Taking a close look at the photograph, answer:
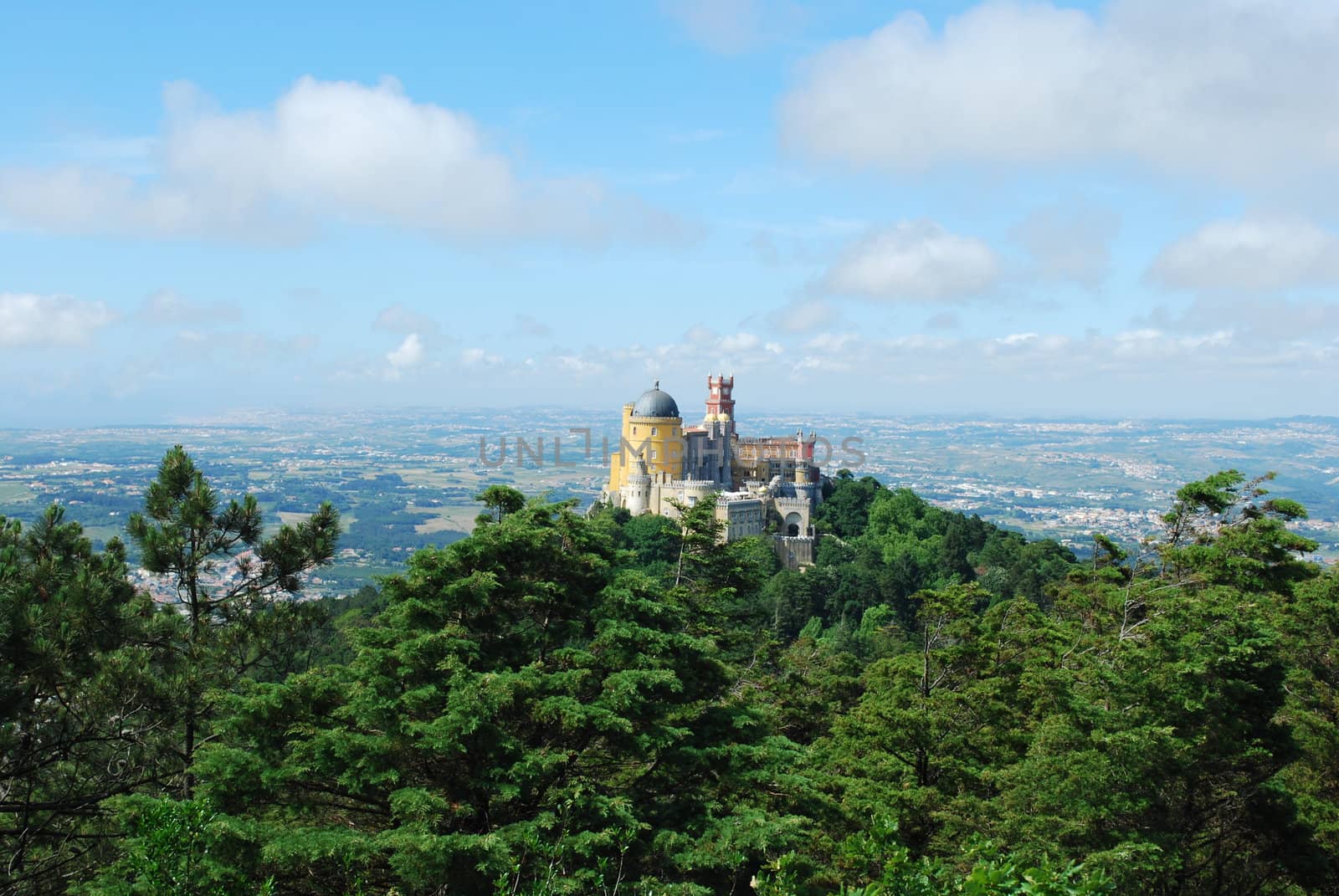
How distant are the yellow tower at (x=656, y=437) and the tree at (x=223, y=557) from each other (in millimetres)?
38539

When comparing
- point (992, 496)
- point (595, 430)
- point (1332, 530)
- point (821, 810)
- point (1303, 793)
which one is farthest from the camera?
point (595, 430)

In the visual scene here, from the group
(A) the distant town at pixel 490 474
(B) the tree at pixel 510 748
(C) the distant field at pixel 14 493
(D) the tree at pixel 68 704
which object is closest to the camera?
(D) the tree at pixel 68 704

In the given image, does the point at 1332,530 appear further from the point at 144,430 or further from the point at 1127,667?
the point at 144,430

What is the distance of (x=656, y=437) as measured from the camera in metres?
52.2

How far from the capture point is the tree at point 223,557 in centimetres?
1255

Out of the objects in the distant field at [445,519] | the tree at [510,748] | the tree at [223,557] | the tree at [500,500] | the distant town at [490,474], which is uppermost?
the tree at [500,500]

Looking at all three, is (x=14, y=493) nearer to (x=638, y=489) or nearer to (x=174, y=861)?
(x=638, y=489)

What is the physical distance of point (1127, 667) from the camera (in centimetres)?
1344

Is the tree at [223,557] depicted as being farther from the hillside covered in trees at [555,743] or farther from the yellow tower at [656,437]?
the yellow tower at [656,437]

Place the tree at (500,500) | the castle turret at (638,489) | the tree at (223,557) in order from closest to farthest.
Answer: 1. the tree at (223,557)
2. the tree at (500,500)
3. the castle turret at (638,489)

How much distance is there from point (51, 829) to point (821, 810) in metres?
8.97

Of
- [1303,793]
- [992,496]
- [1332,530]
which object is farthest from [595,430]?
[1303,793]

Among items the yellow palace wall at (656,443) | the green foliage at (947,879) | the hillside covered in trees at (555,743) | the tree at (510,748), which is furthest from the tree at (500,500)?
the yellow palace wall at (656,443)

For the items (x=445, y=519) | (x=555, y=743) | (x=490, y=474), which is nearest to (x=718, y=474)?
(x=555, y=743)
